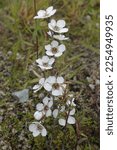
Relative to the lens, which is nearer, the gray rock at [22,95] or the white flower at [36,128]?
the white flower at [36,128]

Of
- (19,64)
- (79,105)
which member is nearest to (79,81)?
(79,105)

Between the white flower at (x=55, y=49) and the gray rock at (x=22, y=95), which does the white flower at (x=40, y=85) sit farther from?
the gray rock at (x=22, y=95)

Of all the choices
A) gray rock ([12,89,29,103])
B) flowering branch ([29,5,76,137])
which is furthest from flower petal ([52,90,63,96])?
gray rock ([12,89,29,103])

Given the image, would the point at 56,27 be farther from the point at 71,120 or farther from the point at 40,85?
the point at 71,120

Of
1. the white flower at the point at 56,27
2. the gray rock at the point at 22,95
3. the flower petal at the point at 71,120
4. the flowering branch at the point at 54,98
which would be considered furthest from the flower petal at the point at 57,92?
the gray rock at the point at 22,95

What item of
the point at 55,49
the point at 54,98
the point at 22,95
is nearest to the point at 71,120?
the point at 54,98

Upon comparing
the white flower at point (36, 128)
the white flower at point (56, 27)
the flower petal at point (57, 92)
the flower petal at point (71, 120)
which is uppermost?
the white flower at point (56, 27)

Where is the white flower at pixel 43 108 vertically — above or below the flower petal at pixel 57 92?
below

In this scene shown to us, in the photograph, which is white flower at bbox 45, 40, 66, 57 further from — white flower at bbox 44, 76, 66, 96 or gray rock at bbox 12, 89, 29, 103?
gray rock at bbox 12, 89, 29, 103

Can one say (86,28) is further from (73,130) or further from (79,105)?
(73,130)
